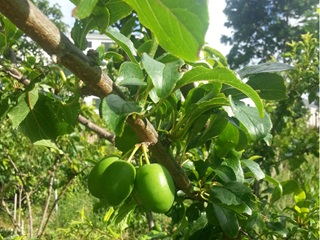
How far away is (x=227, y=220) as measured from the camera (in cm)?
88

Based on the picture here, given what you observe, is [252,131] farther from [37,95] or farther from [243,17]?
[243,17]

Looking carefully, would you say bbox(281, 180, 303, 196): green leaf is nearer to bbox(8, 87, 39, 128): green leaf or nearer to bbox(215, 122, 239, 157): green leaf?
bbox(215, 122, 239, 157): green leaf

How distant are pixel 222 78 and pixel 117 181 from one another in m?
0.22

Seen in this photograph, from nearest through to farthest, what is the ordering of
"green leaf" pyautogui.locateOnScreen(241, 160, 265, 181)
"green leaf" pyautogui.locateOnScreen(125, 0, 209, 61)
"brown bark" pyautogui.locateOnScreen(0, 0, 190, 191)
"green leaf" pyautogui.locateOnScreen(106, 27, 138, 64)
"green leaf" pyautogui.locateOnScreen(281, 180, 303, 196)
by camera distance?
1. "green leaf" pyautogui.locateOnScreen(125, 0, 209, 61)
2. "brown bark" pyautogui.locateOnScreen(0, 0, 190, 191)
3. "green leaf" pyautogui.locateOnScreen(106, 27, 138, 64)
4. "green leaf" pyautogui.locateOnScreen(241, 160, 265, 181)
5. "green leaf" pyautogui.locateOnScreen(281, 180, 303, 196)

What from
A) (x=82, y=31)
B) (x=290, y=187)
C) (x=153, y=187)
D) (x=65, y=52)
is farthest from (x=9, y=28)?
(x=290, y=187)

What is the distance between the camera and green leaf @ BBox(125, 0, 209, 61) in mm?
310

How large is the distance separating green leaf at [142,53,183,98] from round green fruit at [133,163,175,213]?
117 millimetres

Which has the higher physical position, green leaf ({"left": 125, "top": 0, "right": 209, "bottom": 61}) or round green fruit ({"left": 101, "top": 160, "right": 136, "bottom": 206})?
green leaf ({"left": 125, "top": 0, "right": 209, "bottom": 61})

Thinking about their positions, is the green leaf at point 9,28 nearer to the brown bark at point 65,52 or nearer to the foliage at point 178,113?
the foliage at point 178,113

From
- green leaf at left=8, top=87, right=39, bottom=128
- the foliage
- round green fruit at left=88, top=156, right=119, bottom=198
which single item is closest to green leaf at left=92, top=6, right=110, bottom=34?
the foliage

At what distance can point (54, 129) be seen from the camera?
36.4 inches

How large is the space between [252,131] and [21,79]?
2.06 feet

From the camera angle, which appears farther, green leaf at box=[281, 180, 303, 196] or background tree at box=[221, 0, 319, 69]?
background tree at box=[221, 0, 319, 69]

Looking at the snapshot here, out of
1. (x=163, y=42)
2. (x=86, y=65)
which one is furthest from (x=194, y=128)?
(x=163, y=42)
